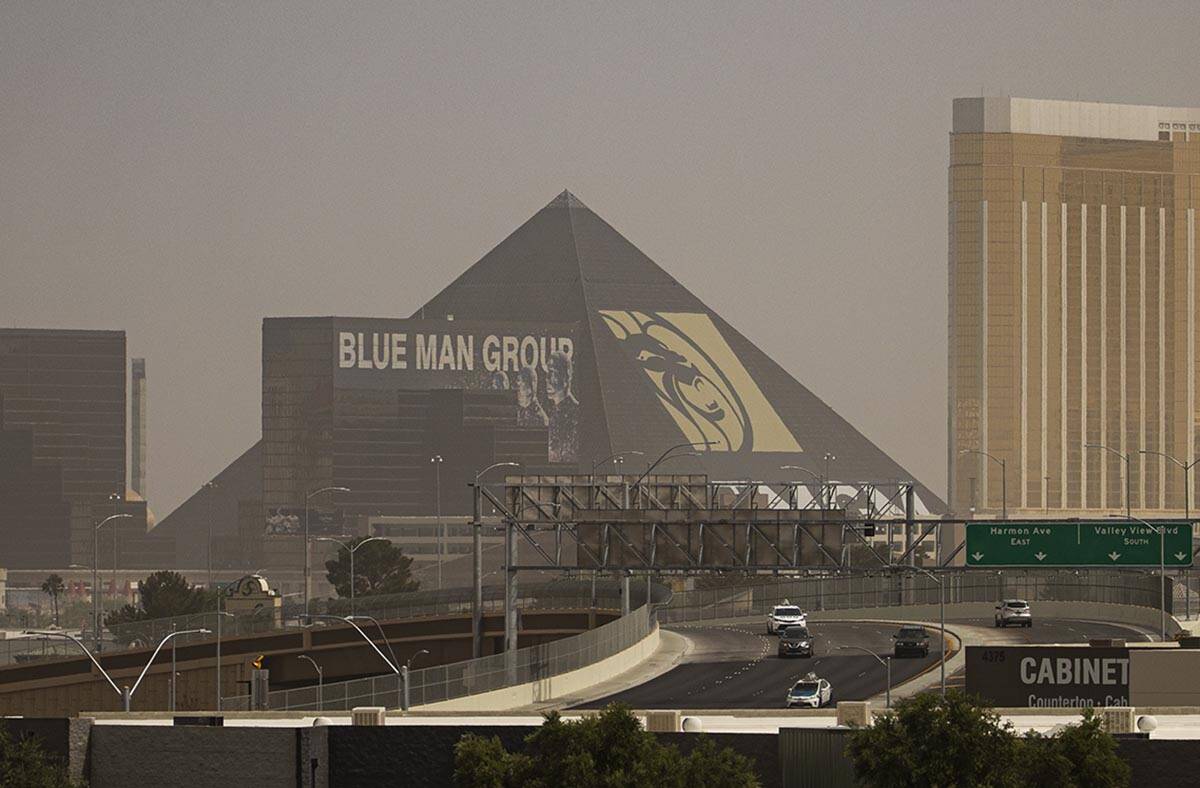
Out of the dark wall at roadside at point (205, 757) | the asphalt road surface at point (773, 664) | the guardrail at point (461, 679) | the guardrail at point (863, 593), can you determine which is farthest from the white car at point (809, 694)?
the guardrail at point (863, 593)

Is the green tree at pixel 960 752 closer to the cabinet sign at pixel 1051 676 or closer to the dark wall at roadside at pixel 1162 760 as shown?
the dark wall at roadside at pixel 1162 760

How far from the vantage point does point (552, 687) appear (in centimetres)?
9431

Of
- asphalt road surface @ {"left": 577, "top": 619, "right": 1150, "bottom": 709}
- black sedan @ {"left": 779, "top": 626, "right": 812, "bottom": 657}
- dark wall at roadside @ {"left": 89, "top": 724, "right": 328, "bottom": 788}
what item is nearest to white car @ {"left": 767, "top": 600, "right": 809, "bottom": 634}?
asphalt road surface @ {"left": 577, "top": 619, "right": 1150, "bottom": 709}

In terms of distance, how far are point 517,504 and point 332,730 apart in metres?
62.4

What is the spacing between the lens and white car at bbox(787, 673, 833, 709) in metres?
86.7

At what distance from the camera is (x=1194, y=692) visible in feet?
210

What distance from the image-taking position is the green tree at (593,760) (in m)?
41.8

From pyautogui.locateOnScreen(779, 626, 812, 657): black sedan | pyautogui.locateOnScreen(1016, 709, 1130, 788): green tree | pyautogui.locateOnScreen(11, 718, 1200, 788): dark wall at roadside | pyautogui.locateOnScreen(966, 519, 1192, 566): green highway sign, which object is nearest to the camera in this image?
pyautogui.locateOnScreen(1016, 709, 1130, 788): green tree

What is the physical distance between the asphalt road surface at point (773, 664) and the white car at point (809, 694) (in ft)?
4.12

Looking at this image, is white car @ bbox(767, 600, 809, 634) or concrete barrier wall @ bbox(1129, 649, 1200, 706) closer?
concrete barrier wall @ bbox(1129, 649, 1200, 706)

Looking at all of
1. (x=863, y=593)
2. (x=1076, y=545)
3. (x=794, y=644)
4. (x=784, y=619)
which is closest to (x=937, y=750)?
(x=1076, y=545)

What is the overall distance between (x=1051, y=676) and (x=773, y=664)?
4585 centimetres

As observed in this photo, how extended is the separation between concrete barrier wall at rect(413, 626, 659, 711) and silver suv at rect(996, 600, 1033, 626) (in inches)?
758

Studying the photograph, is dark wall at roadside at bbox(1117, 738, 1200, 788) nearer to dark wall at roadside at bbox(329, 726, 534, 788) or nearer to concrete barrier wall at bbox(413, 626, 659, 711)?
dark wall at roadside at bbox(329, 726, 534, 788)
